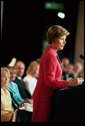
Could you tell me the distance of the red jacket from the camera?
3232 millimetres

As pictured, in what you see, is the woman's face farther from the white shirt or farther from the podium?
the white shirt

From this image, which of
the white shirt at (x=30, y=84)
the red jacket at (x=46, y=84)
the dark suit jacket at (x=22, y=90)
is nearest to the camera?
the red jacket at (x=46, y=84)

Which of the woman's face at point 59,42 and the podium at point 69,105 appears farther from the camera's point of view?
the woman's face at point 59,42

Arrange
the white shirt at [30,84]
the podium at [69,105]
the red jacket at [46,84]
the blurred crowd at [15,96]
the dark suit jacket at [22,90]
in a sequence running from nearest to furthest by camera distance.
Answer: the podium at [69,105]
the red jacket at [46,84]
the blurred crowd at [15,96]
the dark suit jacket at [22,90]
the white shirt at [30,84]

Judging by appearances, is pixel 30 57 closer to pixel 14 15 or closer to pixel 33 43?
pixel 33 43

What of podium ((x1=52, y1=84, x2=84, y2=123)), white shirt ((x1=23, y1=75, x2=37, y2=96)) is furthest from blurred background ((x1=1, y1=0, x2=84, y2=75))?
podium ((x1=52, y1=84, x2=84, y2=123))

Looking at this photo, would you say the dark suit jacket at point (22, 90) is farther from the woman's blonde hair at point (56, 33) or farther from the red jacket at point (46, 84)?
the woman's blonde hair at point (56, 33)

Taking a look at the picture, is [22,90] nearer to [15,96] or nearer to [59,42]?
[15,96]

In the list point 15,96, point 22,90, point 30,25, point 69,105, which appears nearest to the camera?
point 69,105

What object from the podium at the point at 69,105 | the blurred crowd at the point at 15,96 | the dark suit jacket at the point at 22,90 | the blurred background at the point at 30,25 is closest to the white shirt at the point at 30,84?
the blurred crowd at the point at 15,96

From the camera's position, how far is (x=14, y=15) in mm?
8992

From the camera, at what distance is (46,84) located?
3252 millimetres

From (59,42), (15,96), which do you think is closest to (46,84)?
(59,42)

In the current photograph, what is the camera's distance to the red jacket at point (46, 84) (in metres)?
3.23
